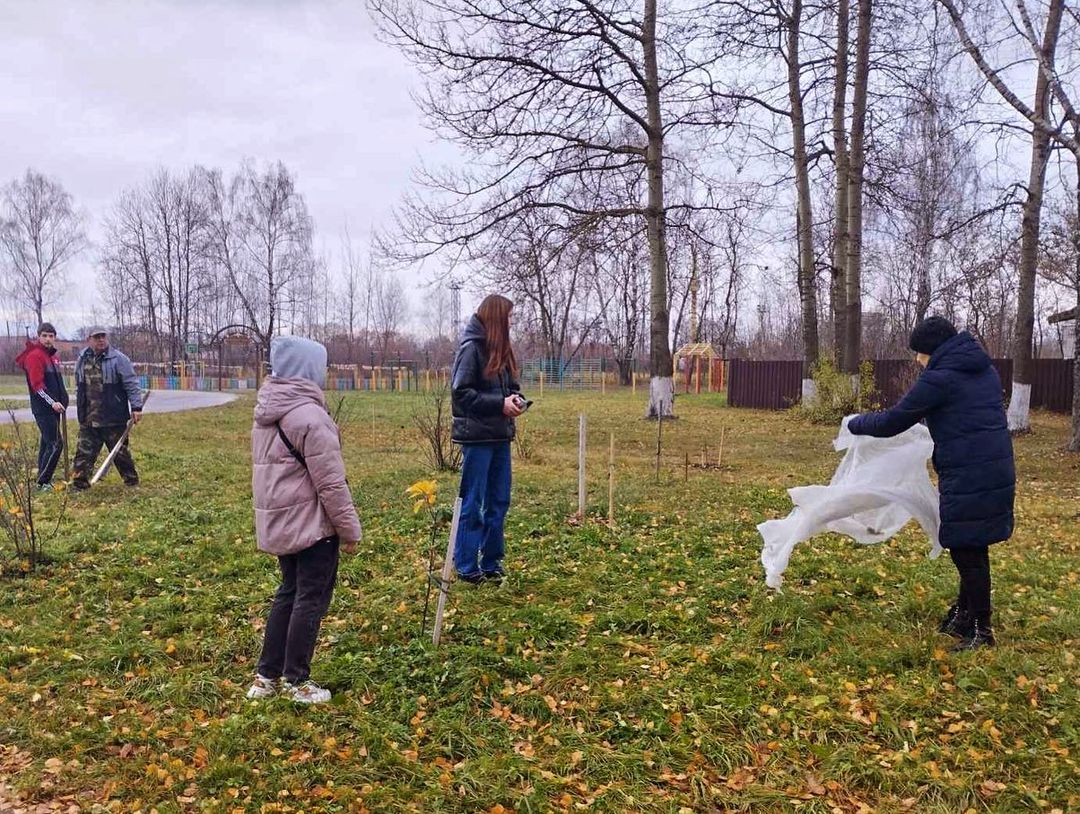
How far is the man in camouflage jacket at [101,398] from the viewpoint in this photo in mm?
7926

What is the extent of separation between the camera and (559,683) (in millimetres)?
3635

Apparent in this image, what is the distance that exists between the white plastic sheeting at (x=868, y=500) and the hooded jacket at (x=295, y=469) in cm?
247

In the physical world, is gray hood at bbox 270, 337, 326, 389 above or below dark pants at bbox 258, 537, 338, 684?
above

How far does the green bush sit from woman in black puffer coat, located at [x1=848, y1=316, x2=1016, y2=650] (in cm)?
1345

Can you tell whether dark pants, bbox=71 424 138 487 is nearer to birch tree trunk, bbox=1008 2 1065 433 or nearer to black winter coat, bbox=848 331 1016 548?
black winter coat, bbox=848 331 1016 548

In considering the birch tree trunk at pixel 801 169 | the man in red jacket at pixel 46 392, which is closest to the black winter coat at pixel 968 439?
the man in red jacket at pixel 46 392

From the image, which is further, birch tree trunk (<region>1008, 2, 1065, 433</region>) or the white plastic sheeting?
birch tree trunk (<region>1008, 2, 1065, 433</region>)

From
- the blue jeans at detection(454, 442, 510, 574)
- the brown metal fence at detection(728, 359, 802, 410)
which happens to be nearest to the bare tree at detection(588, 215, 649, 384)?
the brown metal fence at detection(728, 359, 802, 410)

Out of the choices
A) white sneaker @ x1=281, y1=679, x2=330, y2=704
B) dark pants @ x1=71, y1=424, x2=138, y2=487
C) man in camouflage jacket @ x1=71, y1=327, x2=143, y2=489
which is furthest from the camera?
dark pants @ x1=71, y1=424, x2=138, y2=487

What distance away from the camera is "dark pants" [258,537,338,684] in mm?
3379

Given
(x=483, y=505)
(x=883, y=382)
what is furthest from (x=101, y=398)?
(x=883, y=382)

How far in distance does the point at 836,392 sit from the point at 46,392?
14.7m

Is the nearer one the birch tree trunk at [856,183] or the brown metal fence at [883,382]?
the birch tree trunk at [856,183]

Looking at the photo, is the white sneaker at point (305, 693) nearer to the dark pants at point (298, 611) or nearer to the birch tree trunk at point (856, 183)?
the dark pants at point (298, 611)
